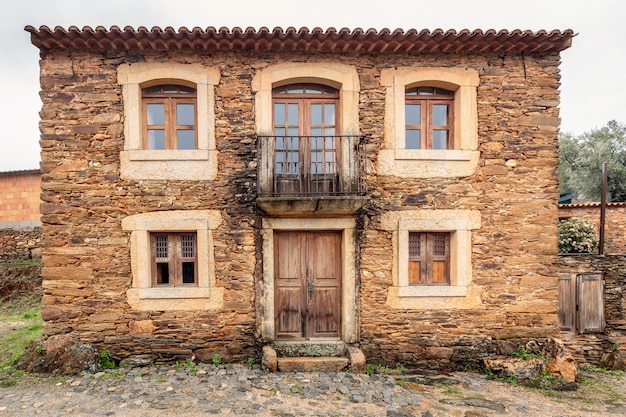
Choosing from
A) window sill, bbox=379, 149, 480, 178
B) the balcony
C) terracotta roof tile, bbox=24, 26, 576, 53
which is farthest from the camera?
window sill, bbox=379, 149, 480, 178

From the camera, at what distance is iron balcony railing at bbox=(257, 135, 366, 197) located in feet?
18.6

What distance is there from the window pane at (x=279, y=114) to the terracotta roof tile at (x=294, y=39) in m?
0.97

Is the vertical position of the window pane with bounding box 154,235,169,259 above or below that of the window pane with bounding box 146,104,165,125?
below

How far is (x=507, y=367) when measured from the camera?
5.71 meters

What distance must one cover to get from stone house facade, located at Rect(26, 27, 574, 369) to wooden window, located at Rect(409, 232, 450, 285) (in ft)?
0.09

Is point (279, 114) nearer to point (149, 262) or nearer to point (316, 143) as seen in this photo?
point (316, 143)

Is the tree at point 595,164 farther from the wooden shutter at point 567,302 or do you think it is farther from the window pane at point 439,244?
the window pane at point 439,244

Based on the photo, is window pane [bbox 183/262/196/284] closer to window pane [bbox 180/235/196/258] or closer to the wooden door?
window pane [bbox 180/235/196/258]

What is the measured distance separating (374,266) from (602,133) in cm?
1988

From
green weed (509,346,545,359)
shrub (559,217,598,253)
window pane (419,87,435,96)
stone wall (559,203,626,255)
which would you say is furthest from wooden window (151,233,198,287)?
stone wall (559,203,626,255)

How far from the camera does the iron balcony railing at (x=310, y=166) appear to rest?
223 inches

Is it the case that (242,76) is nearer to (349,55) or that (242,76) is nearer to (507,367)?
(349,55)

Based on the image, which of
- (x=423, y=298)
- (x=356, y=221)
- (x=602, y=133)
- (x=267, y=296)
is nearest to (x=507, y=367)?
(x=423, y=298)

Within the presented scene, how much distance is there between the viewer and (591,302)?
7.52 m
